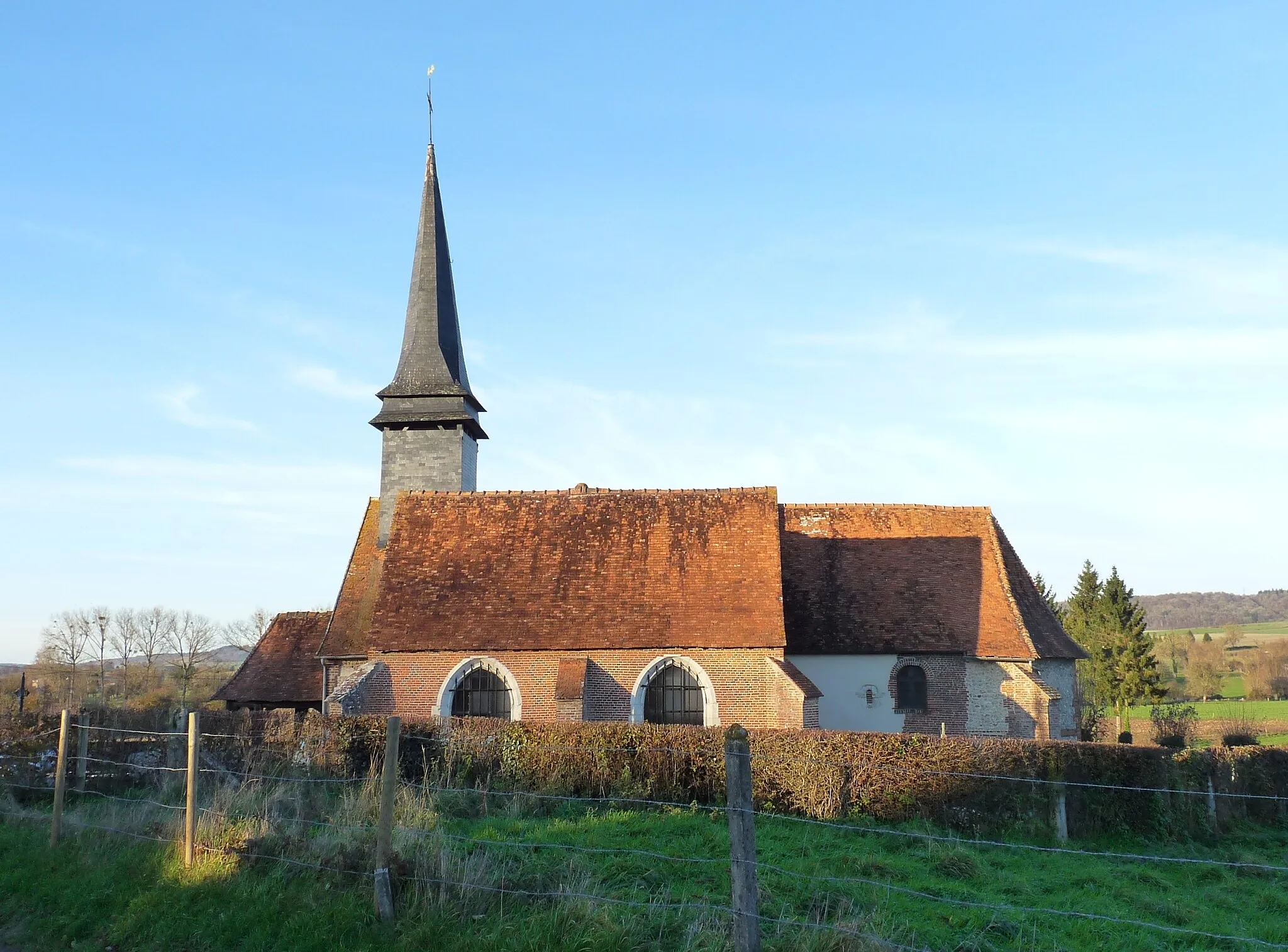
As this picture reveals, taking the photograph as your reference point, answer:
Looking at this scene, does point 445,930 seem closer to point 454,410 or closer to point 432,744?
point 432,744

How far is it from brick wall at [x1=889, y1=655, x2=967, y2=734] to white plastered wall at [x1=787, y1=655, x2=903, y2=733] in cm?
21

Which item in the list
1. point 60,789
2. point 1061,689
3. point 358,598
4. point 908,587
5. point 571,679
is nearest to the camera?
point 60,789

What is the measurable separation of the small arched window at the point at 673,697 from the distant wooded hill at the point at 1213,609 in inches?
4452

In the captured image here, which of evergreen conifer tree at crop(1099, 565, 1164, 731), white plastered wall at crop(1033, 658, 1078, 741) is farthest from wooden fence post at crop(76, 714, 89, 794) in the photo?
evergreen conifer tree at crop(1099, 565, 1164, 731)

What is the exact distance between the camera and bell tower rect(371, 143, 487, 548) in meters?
28.9

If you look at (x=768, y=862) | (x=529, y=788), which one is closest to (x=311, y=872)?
(x=768, y=862)

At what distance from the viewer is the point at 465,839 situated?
30.9 ft

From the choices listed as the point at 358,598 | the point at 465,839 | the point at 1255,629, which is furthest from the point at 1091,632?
the point at 1255,629

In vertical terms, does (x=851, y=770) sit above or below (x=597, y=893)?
above

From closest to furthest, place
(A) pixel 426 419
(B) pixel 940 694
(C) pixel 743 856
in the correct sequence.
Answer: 1. (C) pixel 743 856
2. (B) pixel 940 694
3. (A) pixel 426 419

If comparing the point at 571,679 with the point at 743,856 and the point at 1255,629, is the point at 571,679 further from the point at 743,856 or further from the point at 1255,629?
the point at 1255,629

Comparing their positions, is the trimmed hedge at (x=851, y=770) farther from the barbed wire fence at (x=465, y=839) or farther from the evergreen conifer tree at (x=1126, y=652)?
the evergreen conifer tree at (x=1126, y=652)

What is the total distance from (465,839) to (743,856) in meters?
4.39

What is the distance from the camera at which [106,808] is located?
38.8 ft
